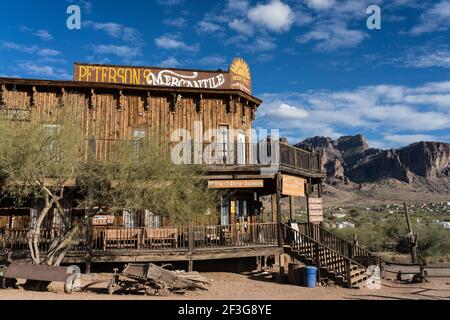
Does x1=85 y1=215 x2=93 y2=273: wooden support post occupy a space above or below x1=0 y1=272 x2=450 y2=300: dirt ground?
above

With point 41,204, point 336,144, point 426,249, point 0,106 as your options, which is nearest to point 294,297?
point 41,204

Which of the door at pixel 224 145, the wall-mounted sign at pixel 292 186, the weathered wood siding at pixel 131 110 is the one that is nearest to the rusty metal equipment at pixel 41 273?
the weathered wood siding at pixel 131 110

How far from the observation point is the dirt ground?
11.3 m

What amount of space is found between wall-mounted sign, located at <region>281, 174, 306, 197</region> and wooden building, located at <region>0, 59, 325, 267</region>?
0.05 metres

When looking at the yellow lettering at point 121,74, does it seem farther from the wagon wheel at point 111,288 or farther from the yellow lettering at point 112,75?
the wagon wheel at point 111,288

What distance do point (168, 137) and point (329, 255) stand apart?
8.83 m

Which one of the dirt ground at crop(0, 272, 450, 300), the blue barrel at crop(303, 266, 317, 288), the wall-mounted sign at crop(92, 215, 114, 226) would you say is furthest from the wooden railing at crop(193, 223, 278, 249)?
the wall-mounted sign at crop(92, 215, 114, 226)

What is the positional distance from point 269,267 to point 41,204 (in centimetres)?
1061

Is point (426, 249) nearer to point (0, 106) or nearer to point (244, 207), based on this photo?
point (244, 207)

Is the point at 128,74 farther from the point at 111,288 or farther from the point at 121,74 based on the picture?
the point at 111,288

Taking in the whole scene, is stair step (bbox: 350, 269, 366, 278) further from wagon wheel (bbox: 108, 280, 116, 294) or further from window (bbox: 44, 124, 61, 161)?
window (bbox: 44, 124, 61, 161)

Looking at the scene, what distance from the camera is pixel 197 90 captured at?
1878cm

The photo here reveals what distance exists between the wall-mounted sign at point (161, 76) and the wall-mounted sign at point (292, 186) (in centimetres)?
551
